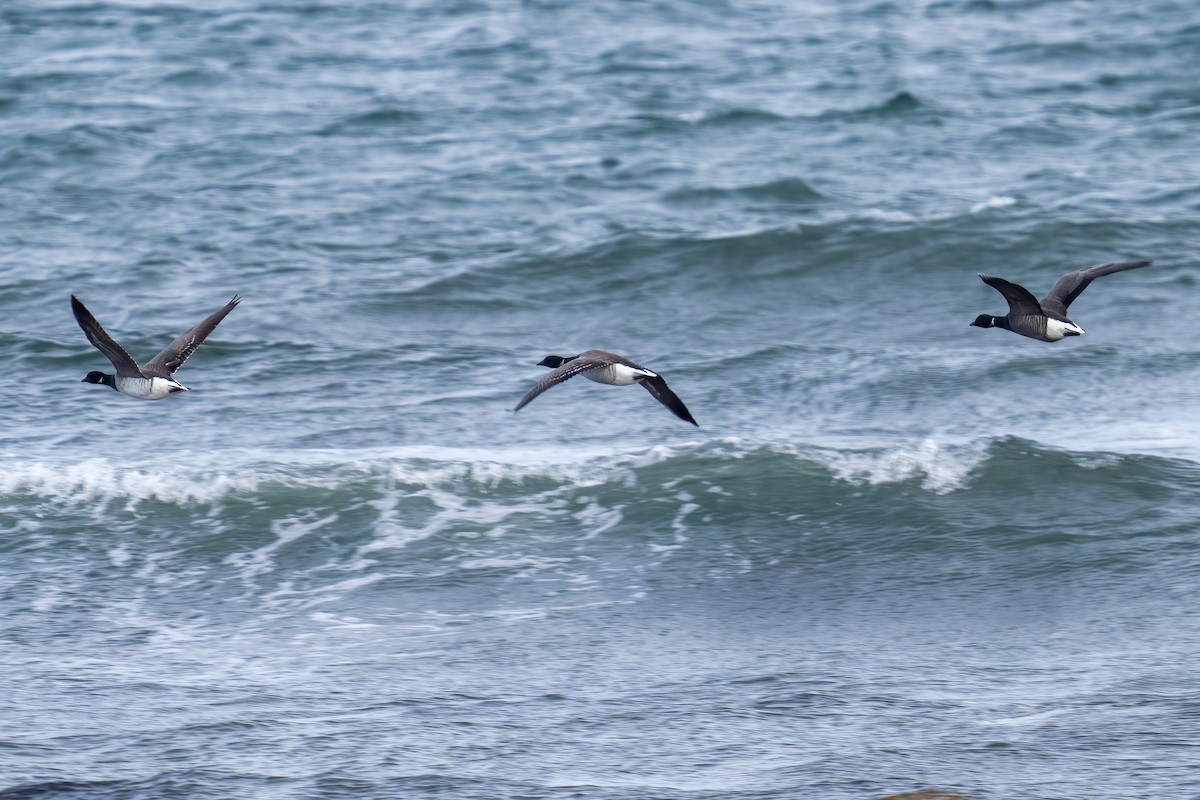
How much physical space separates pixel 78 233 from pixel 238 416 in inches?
204

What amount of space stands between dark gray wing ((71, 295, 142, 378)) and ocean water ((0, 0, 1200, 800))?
144 centimetres

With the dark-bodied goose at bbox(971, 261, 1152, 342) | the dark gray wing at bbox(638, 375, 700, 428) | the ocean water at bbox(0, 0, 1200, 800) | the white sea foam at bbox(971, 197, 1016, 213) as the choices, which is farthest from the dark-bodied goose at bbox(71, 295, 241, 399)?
the white sea foam at bbox(971, 197, 1016, 213)

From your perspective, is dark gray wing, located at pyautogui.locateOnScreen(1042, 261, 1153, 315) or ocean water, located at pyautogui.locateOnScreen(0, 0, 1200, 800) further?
dark gray wing, located at pyautogui.locateOnScreen(1042, 261, 1153, 315)

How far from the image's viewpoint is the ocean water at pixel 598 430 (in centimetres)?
813

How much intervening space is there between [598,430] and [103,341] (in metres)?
4.90

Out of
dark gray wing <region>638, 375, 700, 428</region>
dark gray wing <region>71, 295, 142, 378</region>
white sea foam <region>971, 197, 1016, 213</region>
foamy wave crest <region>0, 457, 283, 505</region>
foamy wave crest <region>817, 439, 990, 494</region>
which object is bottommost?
foamy wave crest <region>817, 439, 990, 494</region>

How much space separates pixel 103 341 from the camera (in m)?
8.95

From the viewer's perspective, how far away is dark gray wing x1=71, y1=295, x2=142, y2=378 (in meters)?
8.52

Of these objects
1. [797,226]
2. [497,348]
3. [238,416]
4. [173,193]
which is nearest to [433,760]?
[238,416]

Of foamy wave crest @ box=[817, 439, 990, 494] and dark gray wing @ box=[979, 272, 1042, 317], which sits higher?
dark gray wing @ box=[979, 272, 1042, 317]

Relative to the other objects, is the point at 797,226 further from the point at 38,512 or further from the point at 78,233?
the point at 38,512

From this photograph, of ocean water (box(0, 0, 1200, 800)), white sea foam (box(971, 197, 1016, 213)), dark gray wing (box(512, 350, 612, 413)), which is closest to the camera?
ocean water (box(0, 0, 1200, 800))

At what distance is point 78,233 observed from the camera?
683 inches

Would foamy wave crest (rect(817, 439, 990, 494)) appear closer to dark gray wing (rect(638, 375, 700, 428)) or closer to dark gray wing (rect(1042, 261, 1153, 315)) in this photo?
dark gray wing (rect(1042, 261, 1153, 315))
